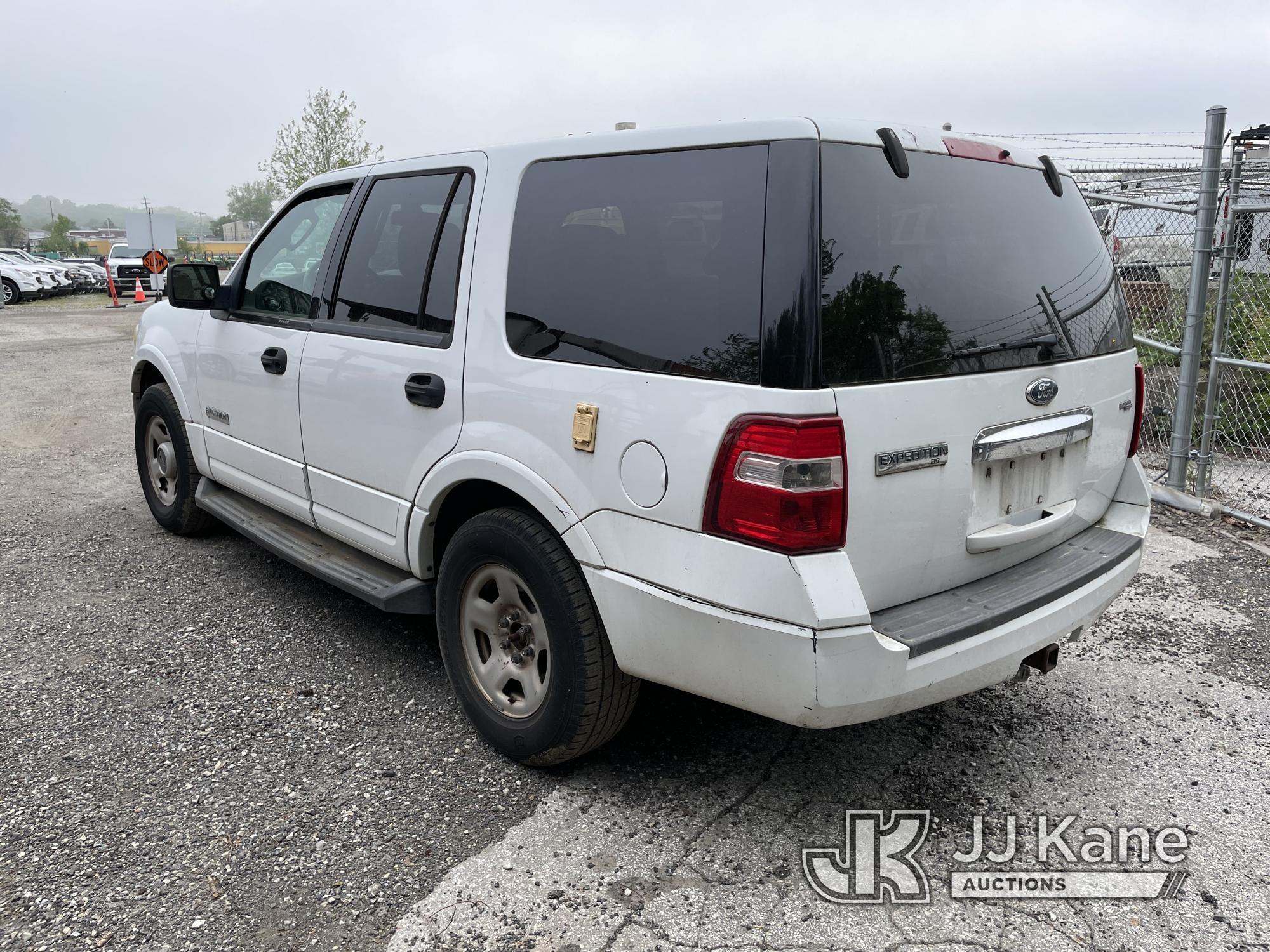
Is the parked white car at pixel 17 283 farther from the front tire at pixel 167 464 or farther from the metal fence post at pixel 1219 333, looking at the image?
the metal fence post at pixel 1219 333

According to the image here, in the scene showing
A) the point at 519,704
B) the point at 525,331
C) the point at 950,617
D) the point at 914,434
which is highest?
the point at 525,331

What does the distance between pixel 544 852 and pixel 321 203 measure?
2847 millimetres

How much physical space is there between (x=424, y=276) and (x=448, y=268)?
144 millimetres

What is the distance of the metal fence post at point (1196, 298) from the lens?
5910mm

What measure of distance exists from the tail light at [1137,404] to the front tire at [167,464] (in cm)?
440

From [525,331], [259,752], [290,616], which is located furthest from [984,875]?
[290,616]

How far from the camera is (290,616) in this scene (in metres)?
4.43

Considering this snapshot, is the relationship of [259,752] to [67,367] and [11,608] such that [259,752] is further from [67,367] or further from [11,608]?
[67,367]

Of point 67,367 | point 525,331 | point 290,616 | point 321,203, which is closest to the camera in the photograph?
point 525,331

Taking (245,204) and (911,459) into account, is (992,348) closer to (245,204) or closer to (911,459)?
(911,459)

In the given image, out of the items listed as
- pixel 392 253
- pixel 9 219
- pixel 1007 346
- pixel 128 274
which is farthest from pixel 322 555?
pixel 9 219

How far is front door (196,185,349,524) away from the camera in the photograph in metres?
4.02

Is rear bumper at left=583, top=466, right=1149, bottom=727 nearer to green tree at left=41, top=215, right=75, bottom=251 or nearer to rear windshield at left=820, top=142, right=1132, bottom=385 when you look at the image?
rear windshield at left=820, top=142, right=1132, bottom=385

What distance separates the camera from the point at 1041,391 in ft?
9.19
